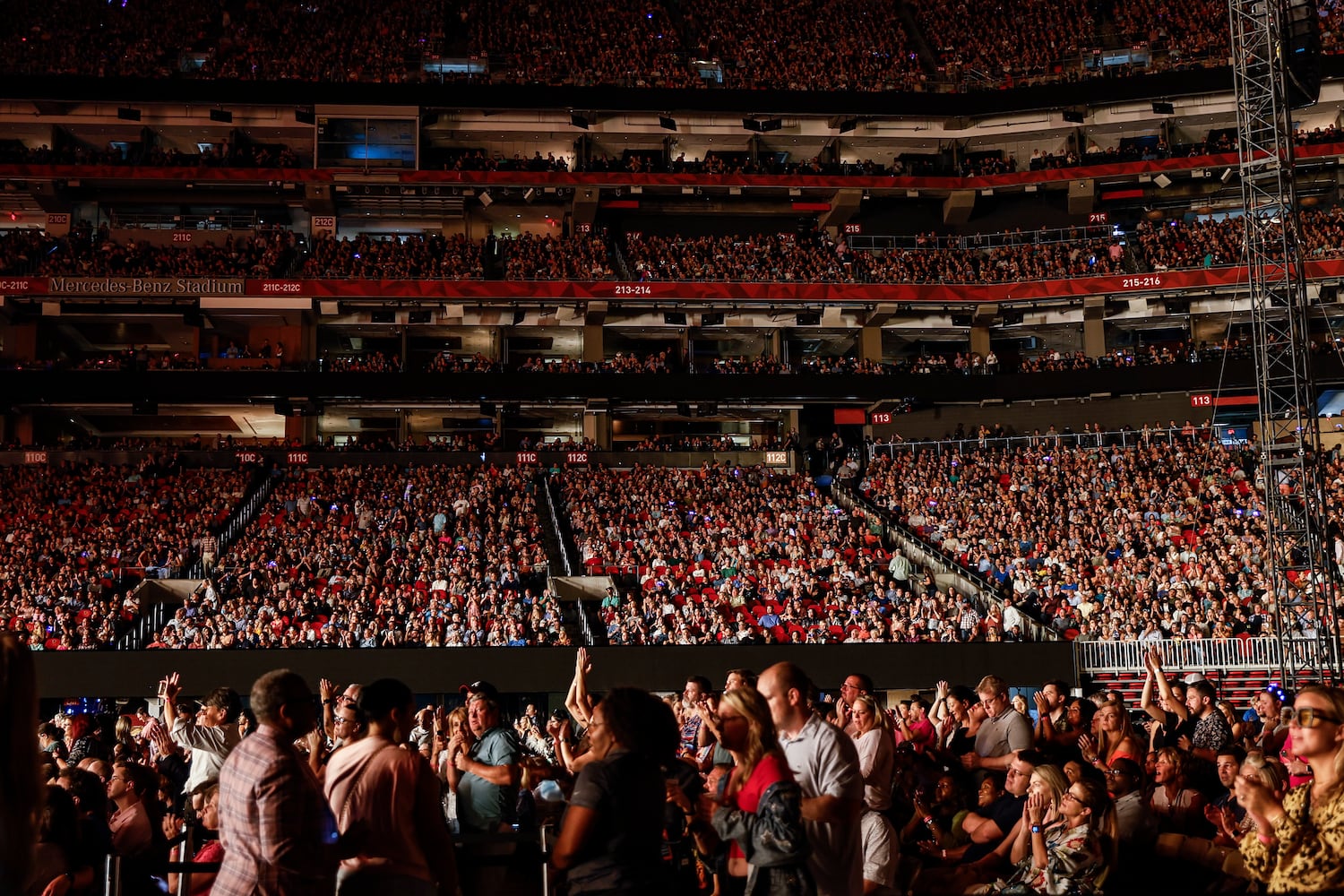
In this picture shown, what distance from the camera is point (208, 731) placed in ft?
26.0

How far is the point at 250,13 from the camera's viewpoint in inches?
1774

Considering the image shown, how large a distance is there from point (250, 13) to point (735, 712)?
46.4m

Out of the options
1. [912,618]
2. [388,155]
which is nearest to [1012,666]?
[912,618]

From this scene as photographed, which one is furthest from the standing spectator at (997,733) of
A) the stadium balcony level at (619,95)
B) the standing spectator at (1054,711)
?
the stadium balcony level at (619,95)

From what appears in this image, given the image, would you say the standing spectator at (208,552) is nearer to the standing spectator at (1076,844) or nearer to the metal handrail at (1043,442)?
the metal handrail at (1043,442)

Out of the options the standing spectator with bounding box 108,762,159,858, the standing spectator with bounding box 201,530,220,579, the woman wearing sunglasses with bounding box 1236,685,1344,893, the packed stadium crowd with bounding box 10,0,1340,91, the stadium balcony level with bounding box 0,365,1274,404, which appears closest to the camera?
the woman wearing sunglasses with bounding box 1236,685,1344,893

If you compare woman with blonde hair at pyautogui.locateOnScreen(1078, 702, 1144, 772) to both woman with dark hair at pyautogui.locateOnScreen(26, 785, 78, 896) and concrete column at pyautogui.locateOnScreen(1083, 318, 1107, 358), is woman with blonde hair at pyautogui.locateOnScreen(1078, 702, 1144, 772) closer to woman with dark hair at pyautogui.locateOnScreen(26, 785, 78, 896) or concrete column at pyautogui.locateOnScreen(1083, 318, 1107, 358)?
woman with dark hair at pyautogui.locateOnScreen(26, 785, 78, 896)

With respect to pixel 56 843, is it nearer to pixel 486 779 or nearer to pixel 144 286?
pixel 486 779

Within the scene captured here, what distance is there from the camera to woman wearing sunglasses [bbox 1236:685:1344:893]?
14.6ft

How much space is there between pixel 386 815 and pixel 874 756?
9.38 feet

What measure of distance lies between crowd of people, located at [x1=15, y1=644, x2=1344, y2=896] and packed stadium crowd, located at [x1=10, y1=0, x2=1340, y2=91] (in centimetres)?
3654

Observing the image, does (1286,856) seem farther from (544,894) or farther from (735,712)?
(544,894)

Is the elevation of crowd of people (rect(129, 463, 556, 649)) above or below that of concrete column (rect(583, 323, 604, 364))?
below

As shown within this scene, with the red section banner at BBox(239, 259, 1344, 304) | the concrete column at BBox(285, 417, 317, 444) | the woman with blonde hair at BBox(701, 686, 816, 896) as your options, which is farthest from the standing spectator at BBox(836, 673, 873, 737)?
the concrete column at BBox(285, 417, 317, 444)
